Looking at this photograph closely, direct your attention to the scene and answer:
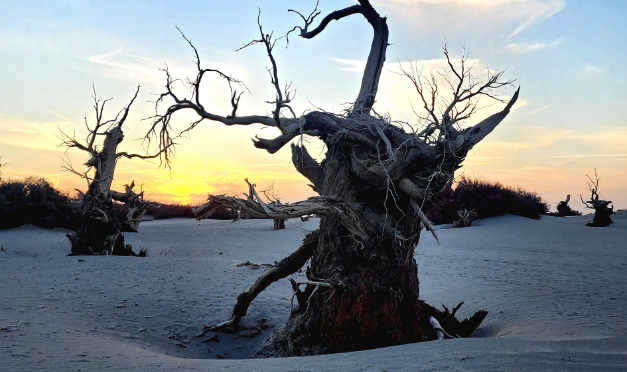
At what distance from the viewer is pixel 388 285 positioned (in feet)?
20.8

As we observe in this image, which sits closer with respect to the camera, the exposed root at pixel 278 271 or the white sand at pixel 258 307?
the white sand at pixel 258 307

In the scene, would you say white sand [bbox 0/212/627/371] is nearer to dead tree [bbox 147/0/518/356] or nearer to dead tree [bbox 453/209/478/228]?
dead tree [bbox 147/0/518/356]

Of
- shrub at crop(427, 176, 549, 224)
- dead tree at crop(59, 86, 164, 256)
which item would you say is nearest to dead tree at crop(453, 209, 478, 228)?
shrub at crop(427, 176, 549, 224)

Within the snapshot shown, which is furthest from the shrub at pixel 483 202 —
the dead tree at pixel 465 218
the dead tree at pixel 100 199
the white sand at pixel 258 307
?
the dead tree at pixel 100 199

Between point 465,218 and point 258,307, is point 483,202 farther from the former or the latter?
point 258,307

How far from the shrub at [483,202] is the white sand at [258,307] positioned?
6.64 meters

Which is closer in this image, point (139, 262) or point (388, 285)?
point (388, 285)

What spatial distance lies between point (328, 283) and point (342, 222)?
2.61 feet

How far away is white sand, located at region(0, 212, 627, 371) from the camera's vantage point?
15.0ft

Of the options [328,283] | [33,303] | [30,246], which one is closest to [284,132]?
[328,283]

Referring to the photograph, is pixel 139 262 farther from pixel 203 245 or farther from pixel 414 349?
pixel 414 349

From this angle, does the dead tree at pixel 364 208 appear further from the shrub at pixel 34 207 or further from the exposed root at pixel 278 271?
the shrub at pixel 34 207

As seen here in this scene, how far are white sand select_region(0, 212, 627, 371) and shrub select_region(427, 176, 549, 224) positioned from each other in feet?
21.8

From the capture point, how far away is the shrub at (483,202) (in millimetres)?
24719
